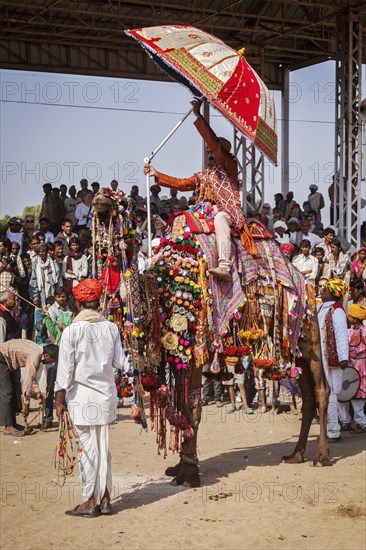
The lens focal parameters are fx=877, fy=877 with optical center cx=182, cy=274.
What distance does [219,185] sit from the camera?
29.1 feet

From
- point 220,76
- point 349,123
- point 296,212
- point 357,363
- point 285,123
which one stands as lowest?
point 357,363

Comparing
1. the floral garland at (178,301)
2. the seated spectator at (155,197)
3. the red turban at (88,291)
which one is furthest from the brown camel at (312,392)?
the seated spectator at (155,197)

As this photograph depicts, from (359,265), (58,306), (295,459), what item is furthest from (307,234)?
(295,459)

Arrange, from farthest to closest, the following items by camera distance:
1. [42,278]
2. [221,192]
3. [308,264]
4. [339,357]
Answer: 1. [308,264]
2. [42,278]
3. [339,357]
4. [221,192]

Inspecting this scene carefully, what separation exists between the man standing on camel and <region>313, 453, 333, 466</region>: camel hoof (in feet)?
7.46

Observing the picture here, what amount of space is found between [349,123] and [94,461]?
13757mm

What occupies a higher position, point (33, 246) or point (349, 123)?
point (349, 123)

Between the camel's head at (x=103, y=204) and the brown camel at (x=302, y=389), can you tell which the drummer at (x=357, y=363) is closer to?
the brown camel at (x=302, y=389)

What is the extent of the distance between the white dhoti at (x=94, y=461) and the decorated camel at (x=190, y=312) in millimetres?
510

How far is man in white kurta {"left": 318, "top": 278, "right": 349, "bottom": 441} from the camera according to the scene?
10500 millimetres

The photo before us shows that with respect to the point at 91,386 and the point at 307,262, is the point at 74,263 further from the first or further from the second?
the point at 91,386

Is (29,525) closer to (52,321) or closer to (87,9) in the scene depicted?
(52,321)

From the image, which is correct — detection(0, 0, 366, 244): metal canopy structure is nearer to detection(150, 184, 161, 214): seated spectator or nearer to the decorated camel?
detection(150, 184, 161, 214): seated spectator

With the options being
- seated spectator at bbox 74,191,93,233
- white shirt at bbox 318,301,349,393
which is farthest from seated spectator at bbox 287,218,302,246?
white shirt at bbox 318,301,349,393
